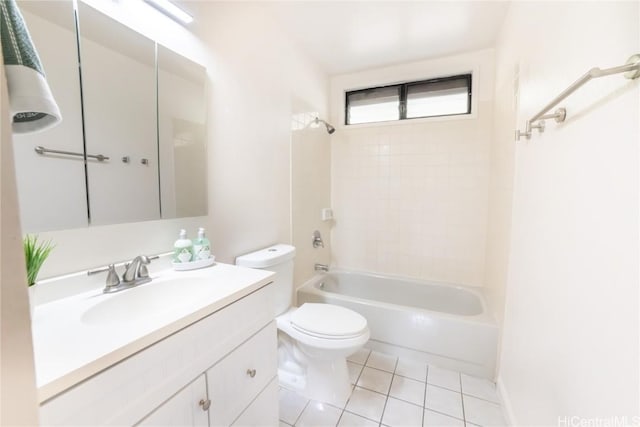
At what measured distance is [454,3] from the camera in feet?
5.50

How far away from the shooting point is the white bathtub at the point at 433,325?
169 centimetres

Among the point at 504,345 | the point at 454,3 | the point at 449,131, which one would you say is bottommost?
the point at 504,345

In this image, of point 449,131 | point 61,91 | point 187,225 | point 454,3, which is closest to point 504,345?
point 449,131

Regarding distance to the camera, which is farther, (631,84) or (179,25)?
(179,25)

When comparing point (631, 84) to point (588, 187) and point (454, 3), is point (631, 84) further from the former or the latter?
point (454, 3)

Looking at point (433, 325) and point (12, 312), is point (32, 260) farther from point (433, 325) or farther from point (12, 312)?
point (433, 325)

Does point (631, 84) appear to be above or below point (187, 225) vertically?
above

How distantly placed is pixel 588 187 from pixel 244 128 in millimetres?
1523

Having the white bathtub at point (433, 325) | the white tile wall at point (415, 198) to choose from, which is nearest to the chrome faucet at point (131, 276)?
the white bathtub at point (433, 325)

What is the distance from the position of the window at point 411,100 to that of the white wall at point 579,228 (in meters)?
1.10

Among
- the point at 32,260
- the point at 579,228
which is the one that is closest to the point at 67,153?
the point at 32,260

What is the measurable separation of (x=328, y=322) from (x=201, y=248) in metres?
0.78

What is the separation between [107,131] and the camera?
969 mm

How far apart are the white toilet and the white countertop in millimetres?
426
